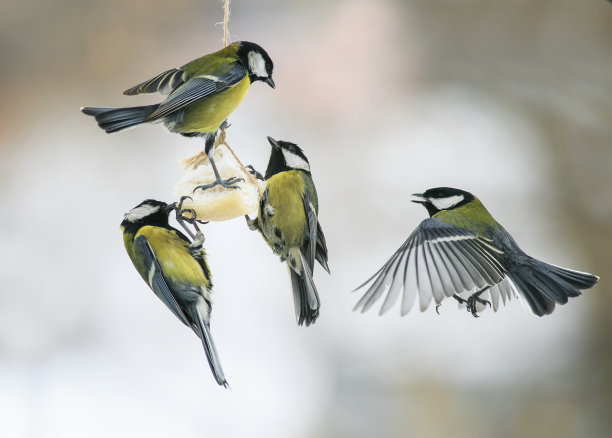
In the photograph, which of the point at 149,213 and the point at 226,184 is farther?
the point at 149,213

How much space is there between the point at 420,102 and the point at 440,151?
0.27 meters

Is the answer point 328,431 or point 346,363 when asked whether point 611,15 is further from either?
point 328,431

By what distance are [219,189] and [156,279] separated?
0.23 meters

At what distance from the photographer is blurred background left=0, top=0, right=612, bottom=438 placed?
3467 millimetres

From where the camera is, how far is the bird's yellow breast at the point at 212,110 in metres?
1.29

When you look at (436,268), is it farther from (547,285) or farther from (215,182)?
(215,182)

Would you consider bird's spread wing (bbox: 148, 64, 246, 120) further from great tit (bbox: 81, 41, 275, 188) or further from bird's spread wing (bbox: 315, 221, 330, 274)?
bird's spread wing (bbox: 315, 221, 330, 274)

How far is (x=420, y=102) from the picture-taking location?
3.86m

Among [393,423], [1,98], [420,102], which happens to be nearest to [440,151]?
[420,102]

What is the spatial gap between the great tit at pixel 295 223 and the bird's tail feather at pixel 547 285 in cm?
39

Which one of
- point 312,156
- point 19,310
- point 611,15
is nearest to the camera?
point 19,310

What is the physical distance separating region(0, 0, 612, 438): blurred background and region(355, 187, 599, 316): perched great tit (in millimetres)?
1699

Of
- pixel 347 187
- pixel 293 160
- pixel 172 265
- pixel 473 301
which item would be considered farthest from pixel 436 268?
pixel 347 187

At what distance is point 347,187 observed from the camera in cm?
375
